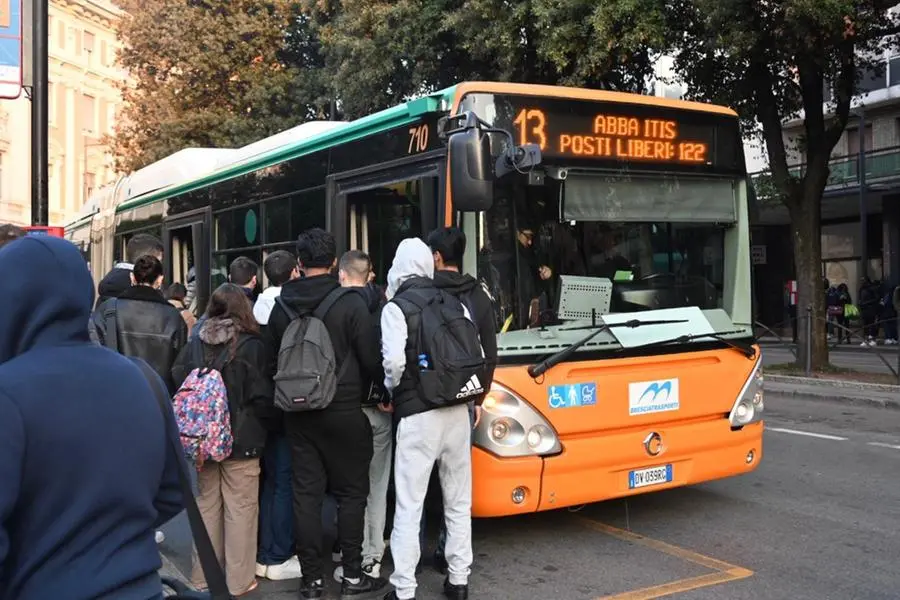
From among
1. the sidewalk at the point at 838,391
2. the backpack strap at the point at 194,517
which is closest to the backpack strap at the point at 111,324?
the backpack strap at the point at 194,517

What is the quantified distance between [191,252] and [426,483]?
539 cm

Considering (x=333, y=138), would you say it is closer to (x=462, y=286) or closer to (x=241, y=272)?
(x=241, y=272)

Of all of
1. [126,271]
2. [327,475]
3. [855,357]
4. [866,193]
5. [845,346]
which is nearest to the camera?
[327,475]

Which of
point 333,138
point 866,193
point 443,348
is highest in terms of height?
point 866,193

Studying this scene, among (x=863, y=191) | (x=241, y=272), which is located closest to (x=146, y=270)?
(x=241, y=272)

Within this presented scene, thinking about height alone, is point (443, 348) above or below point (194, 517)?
above

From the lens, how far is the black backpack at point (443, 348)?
14.4ft

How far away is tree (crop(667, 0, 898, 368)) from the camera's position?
41.7ft

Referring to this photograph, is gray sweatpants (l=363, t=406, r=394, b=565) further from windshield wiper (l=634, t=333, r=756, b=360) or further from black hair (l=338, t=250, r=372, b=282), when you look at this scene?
windshield wiper (l=634, t=333, r=756, b=360)

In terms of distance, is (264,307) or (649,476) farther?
(649,476)

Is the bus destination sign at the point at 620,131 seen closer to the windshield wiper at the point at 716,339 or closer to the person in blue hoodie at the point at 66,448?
the windshield wiper at the point at 716,339

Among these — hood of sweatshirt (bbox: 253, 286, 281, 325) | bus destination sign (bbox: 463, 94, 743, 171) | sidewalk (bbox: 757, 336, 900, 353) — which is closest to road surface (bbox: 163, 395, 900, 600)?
hood of sweatshirt (bbox: 253, 286, 281, 325)

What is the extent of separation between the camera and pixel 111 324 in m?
5.39

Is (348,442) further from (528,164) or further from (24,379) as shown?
(24,379)
